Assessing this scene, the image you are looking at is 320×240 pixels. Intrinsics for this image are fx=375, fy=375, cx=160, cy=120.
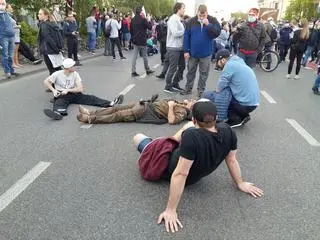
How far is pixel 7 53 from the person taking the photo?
402 inches

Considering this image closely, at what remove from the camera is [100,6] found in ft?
71.5

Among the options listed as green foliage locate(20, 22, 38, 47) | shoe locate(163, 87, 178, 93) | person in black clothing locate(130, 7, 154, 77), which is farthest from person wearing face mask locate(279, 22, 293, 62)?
green foliage locate(20, 22, 38, 47)

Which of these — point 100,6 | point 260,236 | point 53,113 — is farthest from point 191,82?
point 100,6

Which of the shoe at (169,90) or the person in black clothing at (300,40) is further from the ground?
the person in black clothing at (300,40)

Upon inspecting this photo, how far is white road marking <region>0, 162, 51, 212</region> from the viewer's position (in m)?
3.83

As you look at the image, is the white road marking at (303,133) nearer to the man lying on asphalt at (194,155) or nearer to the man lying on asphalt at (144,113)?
the man lying on asphalt at (144,113)

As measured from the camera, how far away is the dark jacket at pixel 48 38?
29.8 ft

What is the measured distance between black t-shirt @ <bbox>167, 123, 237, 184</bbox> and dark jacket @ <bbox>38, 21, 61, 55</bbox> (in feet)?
20.7

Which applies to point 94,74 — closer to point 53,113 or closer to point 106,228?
point 53,113

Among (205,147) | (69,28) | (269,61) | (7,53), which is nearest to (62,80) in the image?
(7,53)

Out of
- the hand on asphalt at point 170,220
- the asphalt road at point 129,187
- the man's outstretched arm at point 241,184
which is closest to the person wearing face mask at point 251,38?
the asphalt road at point 129,187

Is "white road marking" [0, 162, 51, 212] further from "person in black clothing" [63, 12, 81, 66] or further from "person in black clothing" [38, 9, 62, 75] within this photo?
"person in black clothing" [63, 12, 81, 66]

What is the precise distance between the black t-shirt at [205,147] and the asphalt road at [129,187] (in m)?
0.43

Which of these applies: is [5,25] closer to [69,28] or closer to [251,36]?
[69,28]
